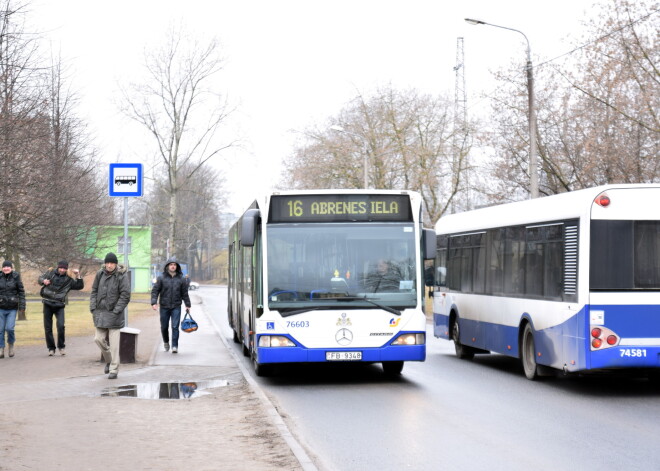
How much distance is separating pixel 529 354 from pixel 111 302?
628 centimetres

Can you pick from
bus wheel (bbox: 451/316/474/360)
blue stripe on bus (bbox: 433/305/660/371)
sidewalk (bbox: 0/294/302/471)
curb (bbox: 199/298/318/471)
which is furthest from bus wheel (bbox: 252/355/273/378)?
bus wheel (bbox: 451/316/474/360)

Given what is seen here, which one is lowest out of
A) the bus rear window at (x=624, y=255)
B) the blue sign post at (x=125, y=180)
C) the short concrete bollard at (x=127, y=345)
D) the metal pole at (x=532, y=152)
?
the short concrete bollard at (x=127, y=345)

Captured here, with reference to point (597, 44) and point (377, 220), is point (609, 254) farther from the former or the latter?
point (597, 44)

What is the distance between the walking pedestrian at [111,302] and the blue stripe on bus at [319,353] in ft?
7.86

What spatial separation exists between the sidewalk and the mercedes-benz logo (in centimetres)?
141

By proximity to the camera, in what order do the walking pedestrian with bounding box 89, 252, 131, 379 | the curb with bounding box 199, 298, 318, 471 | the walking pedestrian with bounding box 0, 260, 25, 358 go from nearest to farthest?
1. the curb with bounding box 199, 298, 318, 471
2. the walking pedestrian with bounding box 89, 252, 131, 379
3. the walking pedestrian with bounding box 0, 260, 25, 358

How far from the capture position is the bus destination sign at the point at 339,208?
14781 millimetres

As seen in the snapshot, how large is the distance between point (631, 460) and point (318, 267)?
22.1ft

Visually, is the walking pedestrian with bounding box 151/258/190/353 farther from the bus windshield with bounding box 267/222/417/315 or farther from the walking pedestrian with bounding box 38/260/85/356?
the bus windshield with bounding box 267/222/417/315

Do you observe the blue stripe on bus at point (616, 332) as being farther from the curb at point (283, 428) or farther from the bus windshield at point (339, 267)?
the curb at point (283, 428)

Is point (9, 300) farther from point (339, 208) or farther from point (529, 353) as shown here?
point (529, 353)

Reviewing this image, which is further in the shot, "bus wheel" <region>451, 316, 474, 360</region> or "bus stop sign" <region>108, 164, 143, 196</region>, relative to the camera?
"bus wheel" <region>451, 316, 474, 360</region>

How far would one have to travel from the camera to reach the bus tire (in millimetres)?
14820

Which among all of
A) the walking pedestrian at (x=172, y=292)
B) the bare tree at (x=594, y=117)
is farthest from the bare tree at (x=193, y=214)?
the walking pedestrian at (x=172, y=292)
